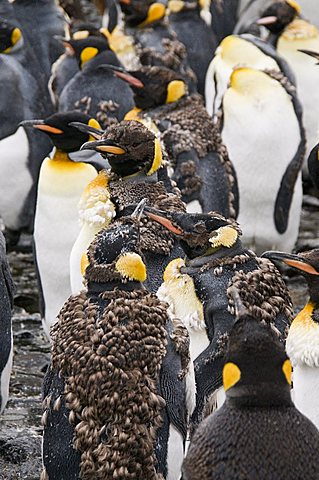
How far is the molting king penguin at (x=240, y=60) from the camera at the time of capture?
8125 mm

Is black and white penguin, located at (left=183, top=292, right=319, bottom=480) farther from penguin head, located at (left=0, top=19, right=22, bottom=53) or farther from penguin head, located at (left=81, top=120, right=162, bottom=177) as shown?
penguin head, located at (left=0, top=19, right=22, bottom=53)

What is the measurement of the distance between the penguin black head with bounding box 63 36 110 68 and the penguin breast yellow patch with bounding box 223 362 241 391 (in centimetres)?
507

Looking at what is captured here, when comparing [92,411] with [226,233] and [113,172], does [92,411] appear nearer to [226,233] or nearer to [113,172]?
[226,233]

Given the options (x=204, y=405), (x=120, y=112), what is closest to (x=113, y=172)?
(x=204, y=405)

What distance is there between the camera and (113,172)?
18.0 ft

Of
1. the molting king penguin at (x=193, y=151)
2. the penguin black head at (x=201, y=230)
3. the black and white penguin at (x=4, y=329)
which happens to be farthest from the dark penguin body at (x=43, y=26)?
the penguin black head at (x=201, y=230)

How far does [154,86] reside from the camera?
23.0 ft

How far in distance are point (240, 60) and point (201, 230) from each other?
387cm

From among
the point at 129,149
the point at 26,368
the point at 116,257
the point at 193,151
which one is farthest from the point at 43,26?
the point at 116,257

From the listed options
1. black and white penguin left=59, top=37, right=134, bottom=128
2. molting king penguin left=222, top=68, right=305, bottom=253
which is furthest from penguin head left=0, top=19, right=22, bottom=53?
molting king penguin left=222, top=68, right=305, bottom=253

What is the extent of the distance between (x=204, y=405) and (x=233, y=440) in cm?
131

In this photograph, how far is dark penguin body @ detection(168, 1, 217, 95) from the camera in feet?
34.5

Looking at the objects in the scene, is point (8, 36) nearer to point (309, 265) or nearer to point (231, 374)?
point (309, 265)

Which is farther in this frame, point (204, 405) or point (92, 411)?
point (204, 405)
